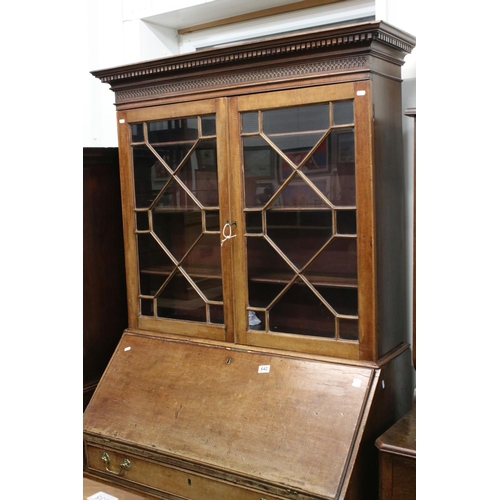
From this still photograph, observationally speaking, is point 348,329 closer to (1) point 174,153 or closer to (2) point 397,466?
(2) point 397,466

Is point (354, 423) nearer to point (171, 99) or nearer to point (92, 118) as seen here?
point (171, 99)

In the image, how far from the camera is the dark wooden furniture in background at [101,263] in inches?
99.5

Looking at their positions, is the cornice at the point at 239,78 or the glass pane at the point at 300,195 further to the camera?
the glass pane at the point at 300,195

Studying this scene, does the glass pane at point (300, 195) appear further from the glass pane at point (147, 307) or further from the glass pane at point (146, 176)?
the glass pane at point (147, 307)

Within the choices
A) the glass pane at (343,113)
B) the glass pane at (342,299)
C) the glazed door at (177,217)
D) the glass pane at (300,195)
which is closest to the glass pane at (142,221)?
the glazed door at (177,217)

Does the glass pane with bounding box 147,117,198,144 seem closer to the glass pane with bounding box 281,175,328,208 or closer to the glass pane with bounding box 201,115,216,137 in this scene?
the glass pane with bounding box 201,115,216,137

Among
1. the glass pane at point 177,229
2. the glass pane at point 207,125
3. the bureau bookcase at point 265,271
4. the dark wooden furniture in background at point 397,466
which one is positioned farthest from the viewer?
the glass pane at point 177,229

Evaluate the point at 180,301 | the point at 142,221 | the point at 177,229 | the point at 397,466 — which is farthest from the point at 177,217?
the point at 397,466

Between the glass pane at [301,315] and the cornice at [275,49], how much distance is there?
0.78m

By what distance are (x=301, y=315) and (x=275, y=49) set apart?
2.94ft

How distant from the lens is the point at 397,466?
1.71 meters

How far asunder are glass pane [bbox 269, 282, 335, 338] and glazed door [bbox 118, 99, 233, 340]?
0.20 meters

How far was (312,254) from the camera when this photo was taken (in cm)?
202
